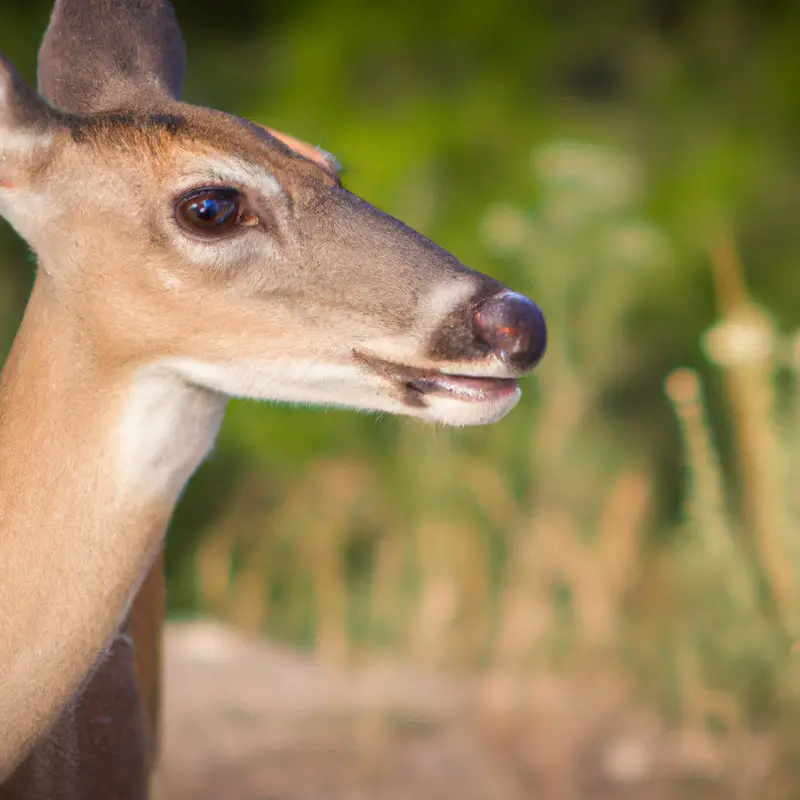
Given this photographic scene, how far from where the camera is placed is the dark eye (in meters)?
2.66

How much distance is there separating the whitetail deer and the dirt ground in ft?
8.11

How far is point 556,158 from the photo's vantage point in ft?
23.8

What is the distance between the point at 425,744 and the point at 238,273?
328 centimetres

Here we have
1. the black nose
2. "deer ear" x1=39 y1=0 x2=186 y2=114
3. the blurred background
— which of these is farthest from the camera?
the blurred background

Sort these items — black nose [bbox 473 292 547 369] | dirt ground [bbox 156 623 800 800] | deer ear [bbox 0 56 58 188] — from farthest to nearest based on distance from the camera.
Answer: dirt ground [bbox 156 623 800 800] → deer ear [bbox 0 56 58 188] → black nose [bbox 473 292 547 369]

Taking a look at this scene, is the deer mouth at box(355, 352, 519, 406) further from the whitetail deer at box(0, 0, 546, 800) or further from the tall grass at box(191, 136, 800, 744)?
the tall grass at box(191, 136, 800, 744)

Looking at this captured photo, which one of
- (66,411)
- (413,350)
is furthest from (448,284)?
(66,411)

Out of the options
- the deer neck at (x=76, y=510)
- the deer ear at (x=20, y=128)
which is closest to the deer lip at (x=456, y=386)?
the deer neck at (x=76, y=510)

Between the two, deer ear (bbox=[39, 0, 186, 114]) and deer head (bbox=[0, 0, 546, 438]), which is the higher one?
deer ear (bbox=[39, 0, 186, 114])

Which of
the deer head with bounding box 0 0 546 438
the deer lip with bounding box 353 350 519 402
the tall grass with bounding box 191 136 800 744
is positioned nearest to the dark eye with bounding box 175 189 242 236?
the deer head with bounding box 0 0 546 438

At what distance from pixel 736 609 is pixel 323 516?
328cm

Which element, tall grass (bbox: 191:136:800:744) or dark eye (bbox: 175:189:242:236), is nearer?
dark eye (bbox: 175:189:242:236)

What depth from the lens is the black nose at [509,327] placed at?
252 cm

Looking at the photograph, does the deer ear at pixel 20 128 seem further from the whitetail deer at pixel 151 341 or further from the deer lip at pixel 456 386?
the deer lip at pixel 456 386
